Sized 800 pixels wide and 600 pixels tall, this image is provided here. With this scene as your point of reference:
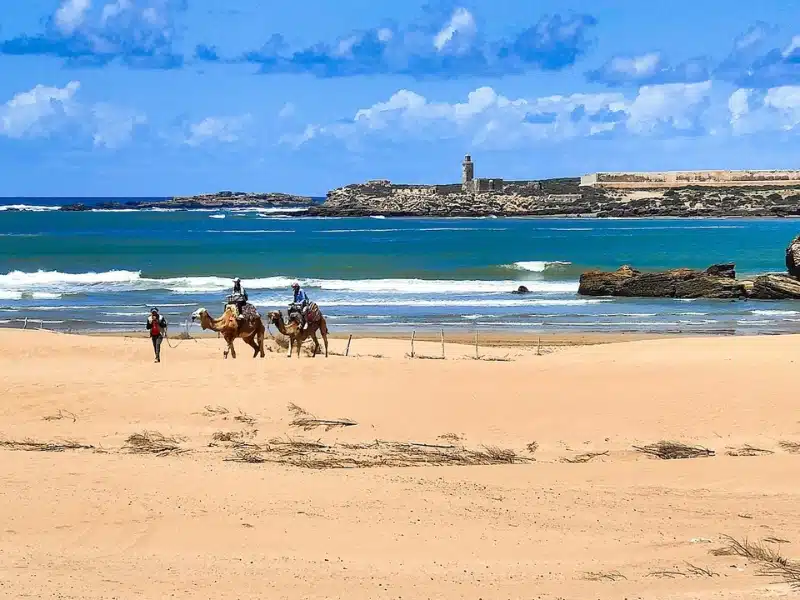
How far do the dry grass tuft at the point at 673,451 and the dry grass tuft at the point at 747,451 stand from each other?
25 cm

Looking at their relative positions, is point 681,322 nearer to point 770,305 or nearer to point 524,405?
point 770,305

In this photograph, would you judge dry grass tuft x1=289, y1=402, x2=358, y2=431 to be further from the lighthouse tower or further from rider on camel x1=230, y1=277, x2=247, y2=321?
the lighthouse tower

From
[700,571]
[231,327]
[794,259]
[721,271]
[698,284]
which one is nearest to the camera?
[700,571]

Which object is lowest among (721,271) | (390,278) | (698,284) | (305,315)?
(698,284)

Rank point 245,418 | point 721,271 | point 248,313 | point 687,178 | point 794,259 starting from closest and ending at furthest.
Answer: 1. point 245,418
2. point 248,313
3. point 794,259
4. point 721,271
5. point 687,178

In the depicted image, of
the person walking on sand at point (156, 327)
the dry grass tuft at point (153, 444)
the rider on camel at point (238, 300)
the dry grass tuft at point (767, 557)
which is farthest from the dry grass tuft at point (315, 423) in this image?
the dry grass tuft at point (767, 557)

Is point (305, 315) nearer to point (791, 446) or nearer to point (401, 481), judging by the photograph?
point (401, 481)

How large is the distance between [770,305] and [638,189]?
146 metres

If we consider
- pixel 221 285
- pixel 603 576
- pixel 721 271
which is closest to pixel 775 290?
pixel 721 271

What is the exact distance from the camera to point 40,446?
41.2 ft

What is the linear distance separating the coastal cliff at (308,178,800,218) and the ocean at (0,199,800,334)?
5384 cm

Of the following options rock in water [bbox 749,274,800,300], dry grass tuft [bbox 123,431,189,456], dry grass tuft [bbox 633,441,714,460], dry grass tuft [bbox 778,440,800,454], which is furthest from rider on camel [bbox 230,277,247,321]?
rock in water [bbox 749,274,800,300]

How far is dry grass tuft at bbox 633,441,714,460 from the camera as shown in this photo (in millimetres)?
12547

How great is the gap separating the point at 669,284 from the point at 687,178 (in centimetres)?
15901
